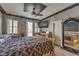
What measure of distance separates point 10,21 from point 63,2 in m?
1.07

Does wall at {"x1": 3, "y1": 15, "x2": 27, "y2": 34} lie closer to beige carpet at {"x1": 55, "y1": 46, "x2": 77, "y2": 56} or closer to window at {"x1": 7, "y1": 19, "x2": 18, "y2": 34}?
window at {"x1": 7, "y1": 19, "x2": 18, "y2": 34}

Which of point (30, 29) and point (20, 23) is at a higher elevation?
point (20, 23)

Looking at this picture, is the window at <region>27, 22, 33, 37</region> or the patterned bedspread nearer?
the patterned bedspread

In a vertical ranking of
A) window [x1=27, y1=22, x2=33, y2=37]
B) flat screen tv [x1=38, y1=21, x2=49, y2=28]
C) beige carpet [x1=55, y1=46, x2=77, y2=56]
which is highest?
flat screen tv [x1=38, y1=21, x2=49, y2=28]

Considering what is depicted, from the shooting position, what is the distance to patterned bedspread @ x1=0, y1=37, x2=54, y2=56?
2.07 metres

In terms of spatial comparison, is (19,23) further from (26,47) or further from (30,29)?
(26,47)

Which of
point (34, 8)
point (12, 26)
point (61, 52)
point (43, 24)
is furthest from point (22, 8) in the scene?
point (61, 52)

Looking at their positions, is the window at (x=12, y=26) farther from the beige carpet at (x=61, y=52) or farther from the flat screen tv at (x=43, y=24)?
the beige carpet at (x=61, y=52)

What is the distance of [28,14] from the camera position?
7.23ft

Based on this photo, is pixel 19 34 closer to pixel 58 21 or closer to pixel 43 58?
pixel 43 58

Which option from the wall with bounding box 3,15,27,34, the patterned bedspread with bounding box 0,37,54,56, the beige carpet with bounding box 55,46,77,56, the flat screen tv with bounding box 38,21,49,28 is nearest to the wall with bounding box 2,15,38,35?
the wall with bounding box 3,15,27,34

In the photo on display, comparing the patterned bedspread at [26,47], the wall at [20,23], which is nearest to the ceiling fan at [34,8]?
the wall at [20,23]

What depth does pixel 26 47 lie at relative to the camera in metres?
2.11

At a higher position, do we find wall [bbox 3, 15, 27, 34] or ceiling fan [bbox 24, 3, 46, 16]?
ceiling fan [bbox 24, 3, 46, 16]
